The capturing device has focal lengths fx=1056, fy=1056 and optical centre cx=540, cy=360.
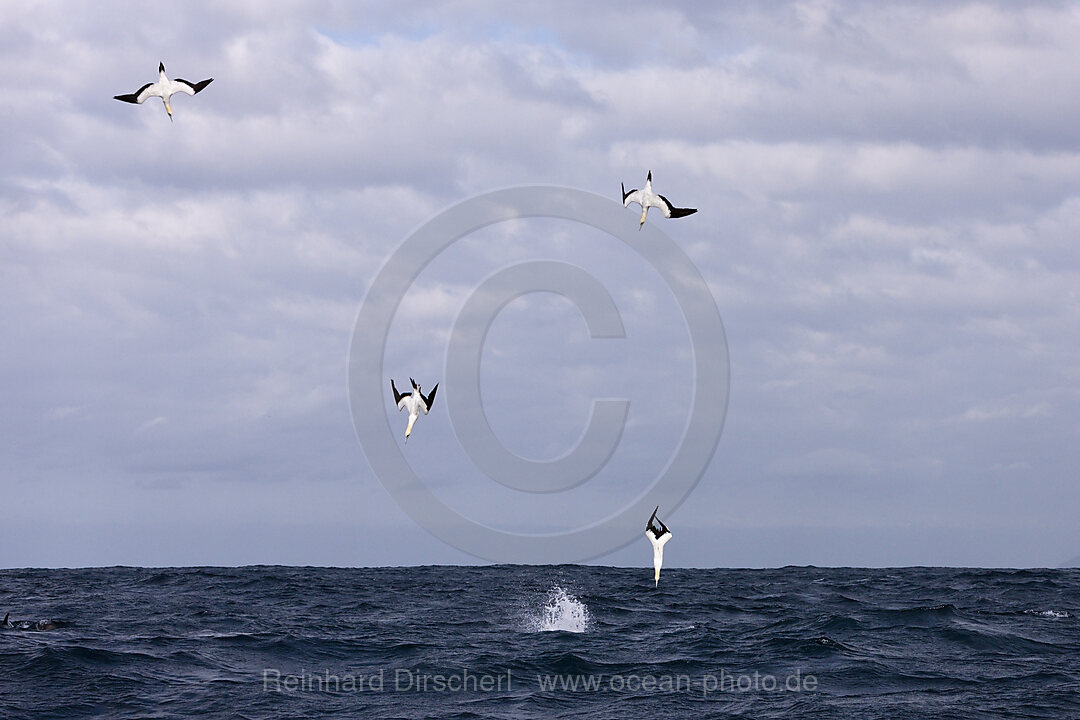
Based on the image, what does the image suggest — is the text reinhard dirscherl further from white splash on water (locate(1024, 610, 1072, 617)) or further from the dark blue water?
white splash on water (locate(1024, 610, 1072, 617))

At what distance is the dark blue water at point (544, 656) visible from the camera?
30828 millimetres

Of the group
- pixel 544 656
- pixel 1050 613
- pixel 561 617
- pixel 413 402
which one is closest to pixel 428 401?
pixel 413 402

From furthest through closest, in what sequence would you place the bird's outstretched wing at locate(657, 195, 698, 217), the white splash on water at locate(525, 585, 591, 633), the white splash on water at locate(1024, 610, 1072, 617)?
1. the white splash on water at locate(1024, 610, 1072, 617)
2. the white splash on water at locate(525, 585, 591, 633)
3. the bird's outstretched wing at locate(657, 195, 698, 217)

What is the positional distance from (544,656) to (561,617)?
12.4m

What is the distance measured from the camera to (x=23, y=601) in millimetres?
58312

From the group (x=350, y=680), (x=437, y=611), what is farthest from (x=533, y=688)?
(x=437, y=611)

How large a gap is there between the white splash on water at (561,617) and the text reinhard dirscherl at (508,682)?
34.7ft

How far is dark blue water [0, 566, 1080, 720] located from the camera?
3083cm

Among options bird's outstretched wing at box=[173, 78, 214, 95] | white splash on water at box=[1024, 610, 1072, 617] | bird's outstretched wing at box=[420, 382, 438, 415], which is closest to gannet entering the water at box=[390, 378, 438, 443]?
bird's outstretched wing at box=[420, 382, 438, 415]

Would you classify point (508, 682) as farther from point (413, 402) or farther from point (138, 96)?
point (138, 96)

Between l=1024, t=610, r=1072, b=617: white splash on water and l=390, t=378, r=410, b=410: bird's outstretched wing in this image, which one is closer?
l=390, t=378, r=410, b=410: bird's outstretched wing

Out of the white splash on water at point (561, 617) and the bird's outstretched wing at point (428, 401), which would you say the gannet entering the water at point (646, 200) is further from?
the white splash on water at point (561, 617)

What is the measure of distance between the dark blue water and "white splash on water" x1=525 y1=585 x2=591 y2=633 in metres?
0.25

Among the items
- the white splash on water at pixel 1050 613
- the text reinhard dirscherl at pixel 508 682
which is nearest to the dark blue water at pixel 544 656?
the text reinhard dirscherl at pixel 508 682
